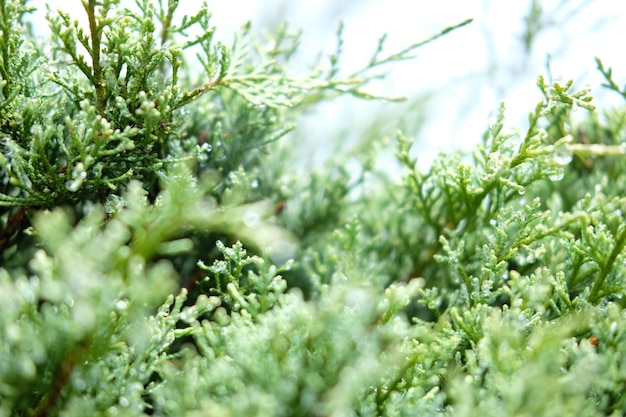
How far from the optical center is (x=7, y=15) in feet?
3.46

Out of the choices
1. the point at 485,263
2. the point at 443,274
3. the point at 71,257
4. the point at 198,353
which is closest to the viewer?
the point at 71,257

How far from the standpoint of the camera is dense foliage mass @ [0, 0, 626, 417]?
860mm

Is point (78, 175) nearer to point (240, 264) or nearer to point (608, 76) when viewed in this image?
point (240, 264)

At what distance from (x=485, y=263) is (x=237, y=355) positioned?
546 mm

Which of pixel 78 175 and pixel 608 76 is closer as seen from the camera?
pixel 78 175

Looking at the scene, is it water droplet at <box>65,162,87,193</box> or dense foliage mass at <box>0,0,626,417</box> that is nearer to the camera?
dense foliage mass at <box>0,0,626,417</box>

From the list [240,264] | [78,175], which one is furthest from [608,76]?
[78,175]

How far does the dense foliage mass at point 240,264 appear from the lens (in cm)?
86

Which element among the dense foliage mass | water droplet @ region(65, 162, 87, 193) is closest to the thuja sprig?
the dense foliage mass

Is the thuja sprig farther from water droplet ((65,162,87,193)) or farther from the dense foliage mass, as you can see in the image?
water droplet ((65,162,87,193))

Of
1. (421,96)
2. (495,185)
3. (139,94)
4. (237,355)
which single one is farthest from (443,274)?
(421,96)

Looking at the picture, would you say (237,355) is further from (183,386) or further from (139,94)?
(139,94)

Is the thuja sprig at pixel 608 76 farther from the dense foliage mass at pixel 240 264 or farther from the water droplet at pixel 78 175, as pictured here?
the water droplet at pixel 78 175

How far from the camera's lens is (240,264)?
A: 1131mm
